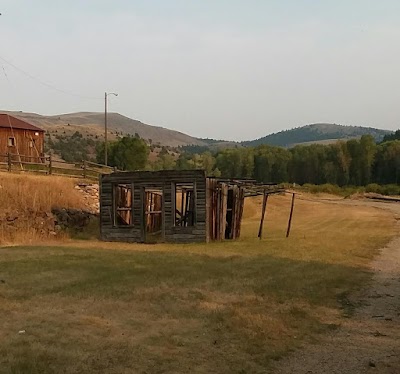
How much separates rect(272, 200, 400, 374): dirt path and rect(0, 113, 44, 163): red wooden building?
32778 millimetres

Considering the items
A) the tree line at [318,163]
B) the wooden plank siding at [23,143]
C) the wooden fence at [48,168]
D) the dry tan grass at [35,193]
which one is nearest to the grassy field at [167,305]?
the dry tan grass at [35,193]

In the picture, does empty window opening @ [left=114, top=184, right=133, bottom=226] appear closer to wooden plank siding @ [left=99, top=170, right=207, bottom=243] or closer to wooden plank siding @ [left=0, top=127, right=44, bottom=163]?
wooden plank siding @ [left=99, top=170, right=207, bottom=243]

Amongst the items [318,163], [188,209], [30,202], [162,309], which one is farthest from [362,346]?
[318,163]

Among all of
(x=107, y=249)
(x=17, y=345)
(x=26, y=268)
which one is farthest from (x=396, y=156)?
(x=17, y=345)

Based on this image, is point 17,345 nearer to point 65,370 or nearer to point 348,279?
point 65,370

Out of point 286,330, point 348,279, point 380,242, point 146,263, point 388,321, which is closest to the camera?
point 286,330

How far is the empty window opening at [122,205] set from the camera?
2525 cm

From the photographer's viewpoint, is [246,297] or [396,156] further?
[396,156]

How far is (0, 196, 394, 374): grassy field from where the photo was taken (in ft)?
25.3

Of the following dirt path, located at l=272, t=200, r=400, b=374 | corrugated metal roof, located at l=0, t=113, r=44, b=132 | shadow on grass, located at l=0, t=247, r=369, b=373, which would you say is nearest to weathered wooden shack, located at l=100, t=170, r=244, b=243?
shadow on grass, located at l=0, t=247, r=369, b=373

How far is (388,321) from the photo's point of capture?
34.3 ft

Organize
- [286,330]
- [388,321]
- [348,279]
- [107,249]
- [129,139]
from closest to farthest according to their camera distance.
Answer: [286,330]
[388,321]
[348,279]
[107,249]
[129,139]

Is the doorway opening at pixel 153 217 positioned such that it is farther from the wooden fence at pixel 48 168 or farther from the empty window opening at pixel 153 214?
the wooden fence at pixel 48 168

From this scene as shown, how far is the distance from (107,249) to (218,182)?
251 inches
